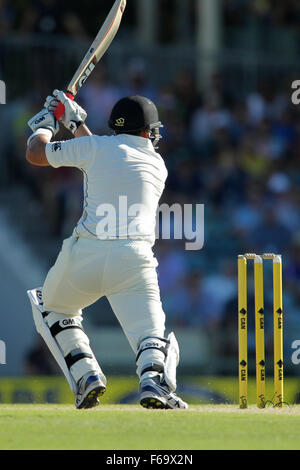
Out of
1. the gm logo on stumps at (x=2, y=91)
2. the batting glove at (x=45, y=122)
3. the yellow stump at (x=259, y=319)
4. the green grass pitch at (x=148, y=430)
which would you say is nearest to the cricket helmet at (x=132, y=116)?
the batting glove at (x=45, y=122)

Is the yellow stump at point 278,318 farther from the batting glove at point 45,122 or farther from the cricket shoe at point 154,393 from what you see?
the batting glove at point 45,122

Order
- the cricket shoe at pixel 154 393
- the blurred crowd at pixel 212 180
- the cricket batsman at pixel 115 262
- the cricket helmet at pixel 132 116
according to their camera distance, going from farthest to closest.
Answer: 1. the blurred crowd at pixel 212 180
2. the cricket helmet at pixel 132 116
3. the cricket batsman at pixel 115 262
4. the cricket shoe at pixel 154 393

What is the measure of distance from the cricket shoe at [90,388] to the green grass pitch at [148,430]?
84mm

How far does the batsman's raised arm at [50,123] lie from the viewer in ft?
21.7

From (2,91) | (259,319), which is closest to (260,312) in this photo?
(259,319)

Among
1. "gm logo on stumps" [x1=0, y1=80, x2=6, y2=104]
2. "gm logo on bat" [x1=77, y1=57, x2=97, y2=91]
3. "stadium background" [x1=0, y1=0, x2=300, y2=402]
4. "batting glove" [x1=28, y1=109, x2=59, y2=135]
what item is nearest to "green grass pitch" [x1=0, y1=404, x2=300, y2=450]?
"batting glove" [x1=28, y1=109, x2=59, y2=135]

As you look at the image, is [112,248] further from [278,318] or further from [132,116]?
[278,318]

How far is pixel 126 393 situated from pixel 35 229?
2793 millimetres

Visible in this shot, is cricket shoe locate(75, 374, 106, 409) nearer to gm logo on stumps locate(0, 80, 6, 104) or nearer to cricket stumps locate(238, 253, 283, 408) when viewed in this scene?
cricket stumps locate(238, 253, 283, 408)

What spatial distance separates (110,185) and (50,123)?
634 mm

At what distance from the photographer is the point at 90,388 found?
21.0 feet

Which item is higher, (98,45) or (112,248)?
(98,45)

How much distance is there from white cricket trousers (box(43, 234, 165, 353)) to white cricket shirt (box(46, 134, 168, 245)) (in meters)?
0.07

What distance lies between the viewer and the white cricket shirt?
6438mm
